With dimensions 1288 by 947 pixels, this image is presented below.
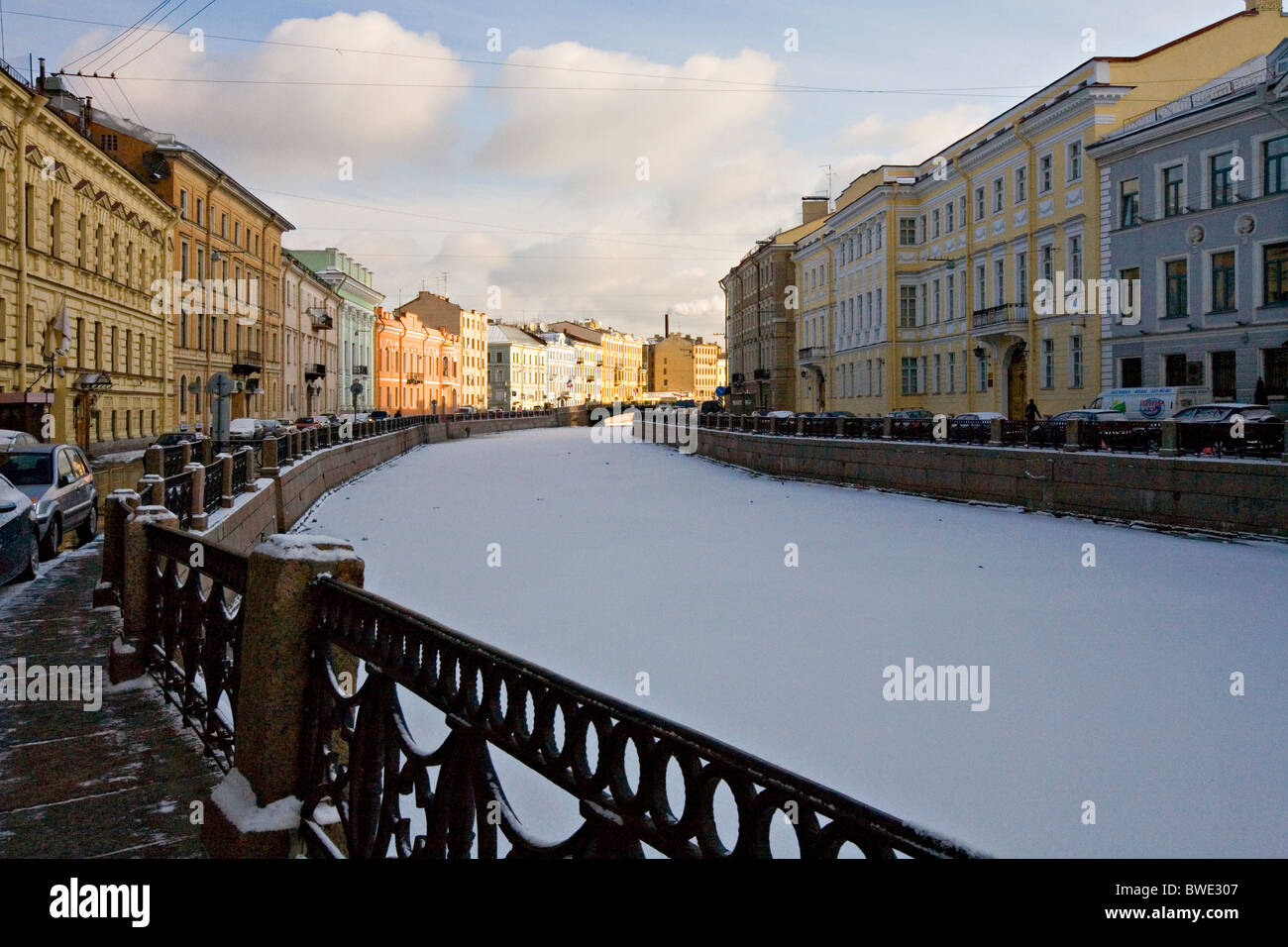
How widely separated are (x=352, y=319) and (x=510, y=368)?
5385 centimetres

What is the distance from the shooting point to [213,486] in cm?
1270

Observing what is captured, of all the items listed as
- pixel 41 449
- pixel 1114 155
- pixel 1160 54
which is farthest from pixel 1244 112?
pixel 41 449

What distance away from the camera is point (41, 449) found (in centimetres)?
1331

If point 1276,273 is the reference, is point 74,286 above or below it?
above

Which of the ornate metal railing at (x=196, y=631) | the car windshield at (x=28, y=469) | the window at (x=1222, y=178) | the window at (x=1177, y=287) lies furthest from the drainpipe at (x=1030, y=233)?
the ornate metal railing at (x=196, y=631)

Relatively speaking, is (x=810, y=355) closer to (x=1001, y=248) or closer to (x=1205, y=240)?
(x=1001, y=248)

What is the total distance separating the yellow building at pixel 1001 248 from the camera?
32250 millimetres

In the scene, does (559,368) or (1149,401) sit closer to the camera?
(1149,401)

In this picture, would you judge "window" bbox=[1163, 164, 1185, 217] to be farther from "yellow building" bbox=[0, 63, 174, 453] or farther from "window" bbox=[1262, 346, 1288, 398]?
"yellow building" bbox=[0, 63, 174, 453]

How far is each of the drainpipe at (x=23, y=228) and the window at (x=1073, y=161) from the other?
97.7 ft

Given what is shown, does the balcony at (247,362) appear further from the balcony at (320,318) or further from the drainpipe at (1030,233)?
the drainpipe at (1030,233)

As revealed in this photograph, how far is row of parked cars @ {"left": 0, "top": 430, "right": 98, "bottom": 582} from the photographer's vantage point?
9766 mm

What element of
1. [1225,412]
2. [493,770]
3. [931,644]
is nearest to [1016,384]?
[1225,412]
